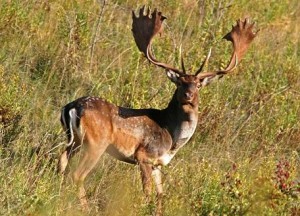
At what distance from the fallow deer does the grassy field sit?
14cm

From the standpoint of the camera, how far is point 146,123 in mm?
9805

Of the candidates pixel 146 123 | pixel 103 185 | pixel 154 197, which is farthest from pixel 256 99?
pixel 154 197

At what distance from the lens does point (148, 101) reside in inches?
432

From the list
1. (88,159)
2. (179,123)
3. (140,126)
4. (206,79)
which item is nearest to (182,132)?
(179,123)

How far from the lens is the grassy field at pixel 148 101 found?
7.92m

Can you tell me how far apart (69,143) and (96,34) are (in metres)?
3.11

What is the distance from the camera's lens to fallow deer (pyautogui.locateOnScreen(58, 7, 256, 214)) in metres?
9.29

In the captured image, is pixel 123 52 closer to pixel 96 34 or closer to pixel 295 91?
pixel 96 34

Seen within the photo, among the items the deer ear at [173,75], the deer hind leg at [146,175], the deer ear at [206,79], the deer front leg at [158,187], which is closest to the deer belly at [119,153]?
the deer hind leg at [146,175]

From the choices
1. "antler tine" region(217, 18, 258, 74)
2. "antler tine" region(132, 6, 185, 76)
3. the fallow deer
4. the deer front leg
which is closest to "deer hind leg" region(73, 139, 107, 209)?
the fallow deer

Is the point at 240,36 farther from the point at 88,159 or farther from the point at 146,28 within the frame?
the point at 88,159

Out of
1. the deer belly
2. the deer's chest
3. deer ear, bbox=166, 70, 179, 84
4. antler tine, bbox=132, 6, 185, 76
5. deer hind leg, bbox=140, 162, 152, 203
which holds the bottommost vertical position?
deer hind leg, bbox=140, 162, 152, 203

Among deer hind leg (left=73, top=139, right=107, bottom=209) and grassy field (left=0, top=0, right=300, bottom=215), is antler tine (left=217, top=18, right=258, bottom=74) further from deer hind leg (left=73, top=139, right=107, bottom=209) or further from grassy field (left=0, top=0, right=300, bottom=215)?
deer hind leg (left=73, top=139, right=107, bottom=209)

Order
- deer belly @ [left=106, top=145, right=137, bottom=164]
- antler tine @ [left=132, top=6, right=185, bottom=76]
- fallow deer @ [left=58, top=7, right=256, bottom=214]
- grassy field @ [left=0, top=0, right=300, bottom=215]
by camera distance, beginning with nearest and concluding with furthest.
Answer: grassy field @ [left=0, top=0, right=300, bottom=215] → fallow deer @ [left=58, top=7, right=256, bottom=214] → deer belly @ [left=106, top=145, right=137, bottom=164] → antler tine @ [left=132, top=6, right=185, bottom=76]
